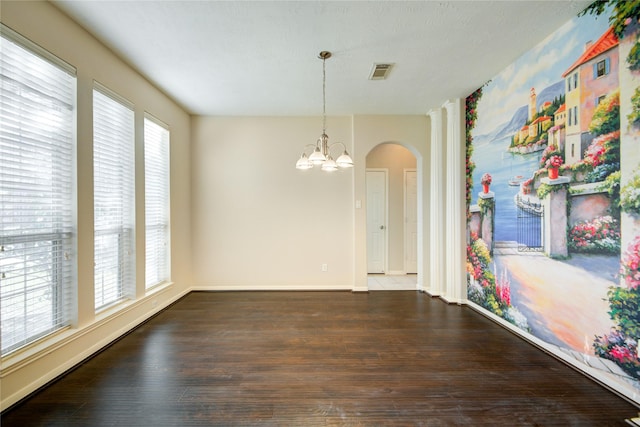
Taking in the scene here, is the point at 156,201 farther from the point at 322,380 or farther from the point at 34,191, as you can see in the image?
the point at 322,380

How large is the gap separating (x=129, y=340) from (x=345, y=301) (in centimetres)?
257

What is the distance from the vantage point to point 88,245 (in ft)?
7.93

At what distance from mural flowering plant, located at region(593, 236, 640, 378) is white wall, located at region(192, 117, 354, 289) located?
3027 millimetres

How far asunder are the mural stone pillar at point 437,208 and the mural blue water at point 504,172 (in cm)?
74

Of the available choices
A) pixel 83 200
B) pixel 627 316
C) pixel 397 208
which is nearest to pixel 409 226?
pixel 397 208

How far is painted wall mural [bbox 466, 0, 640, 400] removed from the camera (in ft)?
6.26

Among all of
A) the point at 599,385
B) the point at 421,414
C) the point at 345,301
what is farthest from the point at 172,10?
the point at 599,385

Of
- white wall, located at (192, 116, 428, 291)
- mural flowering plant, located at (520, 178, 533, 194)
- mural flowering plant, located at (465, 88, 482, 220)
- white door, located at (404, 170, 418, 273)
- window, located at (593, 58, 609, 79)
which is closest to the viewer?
window, located at (593, 58, 609, 79)

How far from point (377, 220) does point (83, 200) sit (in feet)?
15.9

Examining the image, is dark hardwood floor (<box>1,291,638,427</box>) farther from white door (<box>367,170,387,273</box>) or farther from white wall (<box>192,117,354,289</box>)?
white door (<box>367,170,387,273</box>)

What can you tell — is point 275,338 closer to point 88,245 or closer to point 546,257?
point 88,245

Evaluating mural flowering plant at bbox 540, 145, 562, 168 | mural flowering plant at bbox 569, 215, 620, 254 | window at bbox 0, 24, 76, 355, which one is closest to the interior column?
mural flowering plant at bbox 540, 145, 562, 168

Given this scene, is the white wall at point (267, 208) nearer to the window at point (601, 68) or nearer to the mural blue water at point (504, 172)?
the mural blue water at point (504, 172)

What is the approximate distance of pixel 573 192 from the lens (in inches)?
90.2
